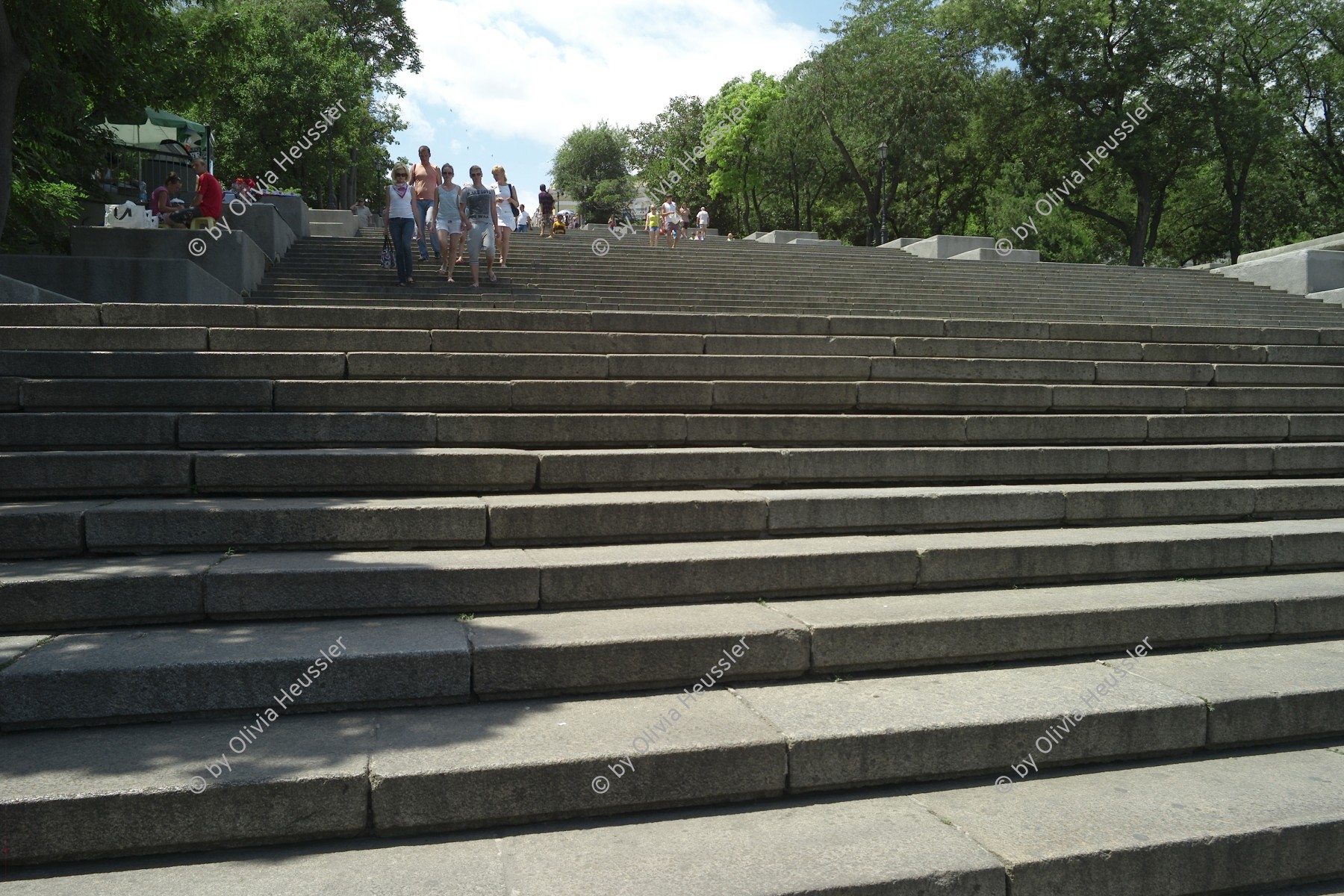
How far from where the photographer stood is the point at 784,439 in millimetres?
7020

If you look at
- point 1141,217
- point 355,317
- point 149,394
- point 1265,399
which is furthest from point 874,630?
point 1141,217

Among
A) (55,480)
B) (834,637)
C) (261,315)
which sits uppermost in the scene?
(261,315)

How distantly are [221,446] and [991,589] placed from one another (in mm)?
4717

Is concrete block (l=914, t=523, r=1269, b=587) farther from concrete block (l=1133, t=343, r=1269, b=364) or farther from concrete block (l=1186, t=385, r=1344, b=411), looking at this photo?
concrete block (l=1133, t=343, r=1269, b=364)

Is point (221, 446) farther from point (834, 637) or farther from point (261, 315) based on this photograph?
point (834, 637)

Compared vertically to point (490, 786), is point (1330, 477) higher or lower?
higher

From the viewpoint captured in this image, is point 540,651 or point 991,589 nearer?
point 540,651

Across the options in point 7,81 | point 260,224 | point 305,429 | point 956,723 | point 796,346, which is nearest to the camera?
point 956,723

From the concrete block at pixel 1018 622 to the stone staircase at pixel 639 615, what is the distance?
0.09 ft

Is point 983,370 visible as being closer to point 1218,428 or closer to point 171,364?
point 1218,428

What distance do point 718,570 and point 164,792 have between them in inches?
109

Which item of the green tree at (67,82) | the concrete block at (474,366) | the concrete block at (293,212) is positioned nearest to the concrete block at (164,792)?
the concrete block at (474,366)

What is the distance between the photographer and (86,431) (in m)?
5.82

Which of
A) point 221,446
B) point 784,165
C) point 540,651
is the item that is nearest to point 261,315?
point 221,446
